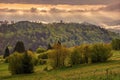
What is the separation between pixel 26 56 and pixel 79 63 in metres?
21.4

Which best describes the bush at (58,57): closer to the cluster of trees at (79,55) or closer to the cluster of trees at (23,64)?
the cluster of trees at (79,55)

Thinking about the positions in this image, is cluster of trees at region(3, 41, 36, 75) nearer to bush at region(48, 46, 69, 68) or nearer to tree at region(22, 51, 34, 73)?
tree at region(22, 51, 34, 73)

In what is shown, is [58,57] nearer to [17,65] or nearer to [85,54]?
[85,54]

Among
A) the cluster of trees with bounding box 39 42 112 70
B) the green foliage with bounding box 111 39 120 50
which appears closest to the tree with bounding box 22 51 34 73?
the cluster of trees with bounding box 39 42 112 70

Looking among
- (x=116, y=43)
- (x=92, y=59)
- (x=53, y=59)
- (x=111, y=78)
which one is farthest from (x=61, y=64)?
(x=111, y=78)

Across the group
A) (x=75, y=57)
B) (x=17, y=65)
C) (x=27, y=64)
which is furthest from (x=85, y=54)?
(x=17, y=65)

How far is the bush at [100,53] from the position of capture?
116938mm

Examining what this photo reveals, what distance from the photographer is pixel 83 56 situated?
12062 cm

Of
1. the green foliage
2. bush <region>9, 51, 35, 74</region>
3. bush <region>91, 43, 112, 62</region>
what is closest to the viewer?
bush <region>9, 51, 35, 74</region>

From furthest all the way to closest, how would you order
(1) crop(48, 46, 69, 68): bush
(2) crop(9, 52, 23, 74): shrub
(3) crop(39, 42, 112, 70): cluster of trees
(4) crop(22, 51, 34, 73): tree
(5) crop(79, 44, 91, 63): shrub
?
(1) crop(48, 46, 69, 68): bush, (5) crop(79, 44, 91, 63): shrub, (3) crop(39, 42, 112, 70): cluster of trees, (2) crop(9, 52, 23, 74): shrub, (4) crop(22, 51, 34, 73): tree

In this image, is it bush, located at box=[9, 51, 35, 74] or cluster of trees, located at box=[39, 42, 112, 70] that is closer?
bush, located at box=[9, 51, 35, 74]

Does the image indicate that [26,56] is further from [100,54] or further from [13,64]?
[100,54]

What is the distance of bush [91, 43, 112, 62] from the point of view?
384 ft

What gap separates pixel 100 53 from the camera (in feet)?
384
